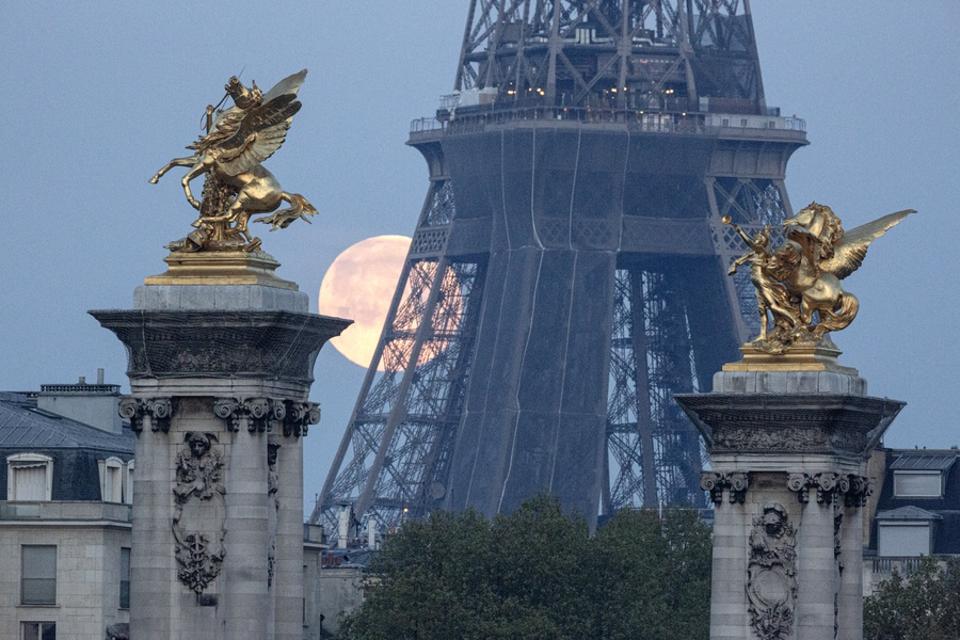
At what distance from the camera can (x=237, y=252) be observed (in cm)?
9369

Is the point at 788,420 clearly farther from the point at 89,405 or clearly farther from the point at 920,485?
the point at 920,485

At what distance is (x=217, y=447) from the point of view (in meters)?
92.8

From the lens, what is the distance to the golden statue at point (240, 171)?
307 feet

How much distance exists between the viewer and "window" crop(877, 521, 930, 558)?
154 m

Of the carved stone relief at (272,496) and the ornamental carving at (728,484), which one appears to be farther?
the ornamental carving at (728,484)

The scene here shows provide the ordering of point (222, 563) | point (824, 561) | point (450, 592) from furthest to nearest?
point (450, 592)
point (824, 561)
point (222, 563)

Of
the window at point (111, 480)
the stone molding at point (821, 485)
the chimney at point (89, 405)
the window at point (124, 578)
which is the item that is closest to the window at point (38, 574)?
the window at point (124, 578)

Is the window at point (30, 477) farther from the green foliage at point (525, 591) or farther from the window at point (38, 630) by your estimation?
the green foliage at point (525, 591)

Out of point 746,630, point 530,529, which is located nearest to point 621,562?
point 530,529

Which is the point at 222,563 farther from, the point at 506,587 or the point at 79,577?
the point at 506,587

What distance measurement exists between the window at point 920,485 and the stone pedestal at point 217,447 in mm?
65710

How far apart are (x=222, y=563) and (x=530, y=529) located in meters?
57.4

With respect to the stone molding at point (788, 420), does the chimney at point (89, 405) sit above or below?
above

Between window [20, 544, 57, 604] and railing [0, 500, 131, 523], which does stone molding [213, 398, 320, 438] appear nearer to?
railing [0, 500, 131, 523]
